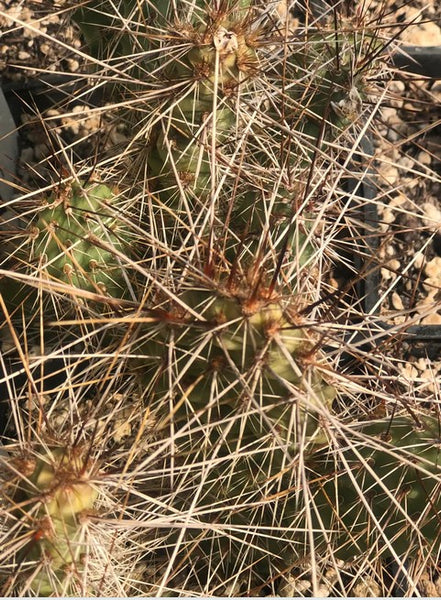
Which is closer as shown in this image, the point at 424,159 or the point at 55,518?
the point at 55,518

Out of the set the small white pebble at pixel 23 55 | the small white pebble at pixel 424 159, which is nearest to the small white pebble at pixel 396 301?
the small white pebble at pixel 424 159

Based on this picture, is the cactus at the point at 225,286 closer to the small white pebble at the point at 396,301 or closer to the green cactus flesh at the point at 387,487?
the green cactus flesh at the point at 387,487

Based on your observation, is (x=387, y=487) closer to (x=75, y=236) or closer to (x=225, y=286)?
(x=225, y=286)

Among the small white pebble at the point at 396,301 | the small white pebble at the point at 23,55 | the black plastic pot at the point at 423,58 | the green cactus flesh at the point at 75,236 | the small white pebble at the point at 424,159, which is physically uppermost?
the black plastic pot at the point at 423,58

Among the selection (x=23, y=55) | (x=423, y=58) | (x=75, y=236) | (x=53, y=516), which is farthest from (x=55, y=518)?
(x=423, y=58)

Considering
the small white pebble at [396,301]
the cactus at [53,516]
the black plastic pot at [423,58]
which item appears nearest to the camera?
the cactus at [53,516]

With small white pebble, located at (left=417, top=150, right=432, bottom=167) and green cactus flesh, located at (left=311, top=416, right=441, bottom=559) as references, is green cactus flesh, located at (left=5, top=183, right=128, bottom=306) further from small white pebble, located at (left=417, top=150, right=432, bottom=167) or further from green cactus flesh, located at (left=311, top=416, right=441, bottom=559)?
small white pebble, located at (left=417, top=150, right=432, bottom=167)

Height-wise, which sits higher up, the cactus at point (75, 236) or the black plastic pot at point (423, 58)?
the black plastic pot at point (423, 58)

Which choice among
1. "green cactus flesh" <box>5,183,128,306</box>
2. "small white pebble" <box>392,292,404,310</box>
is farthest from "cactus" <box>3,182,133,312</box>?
"small white pebble" <box>392,292,404,310</box>
